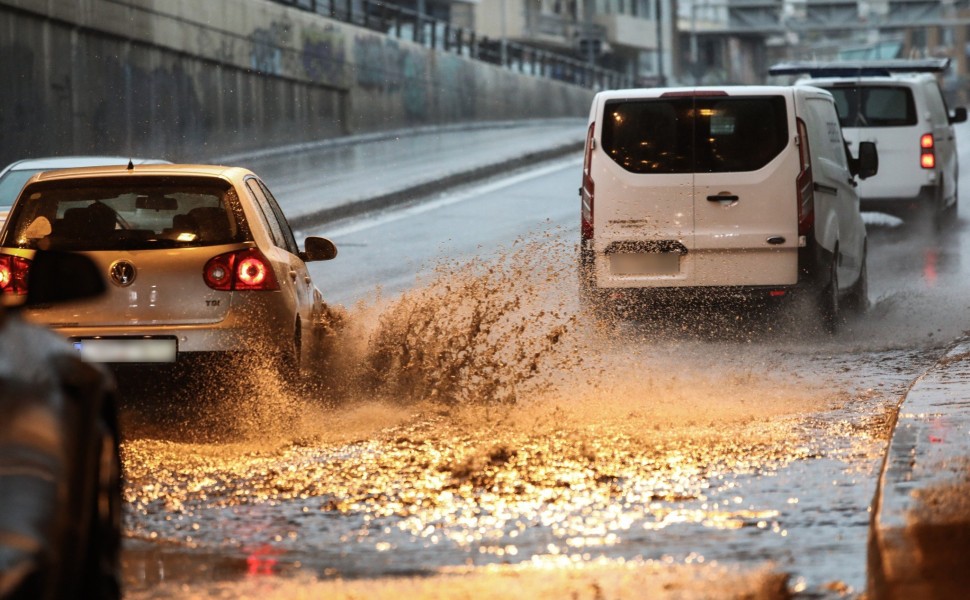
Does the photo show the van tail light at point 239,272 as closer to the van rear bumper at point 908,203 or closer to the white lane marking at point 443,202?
the van rear bumper at point 908,203

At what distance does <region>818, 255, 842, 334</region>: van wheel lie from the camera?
40.0 ft

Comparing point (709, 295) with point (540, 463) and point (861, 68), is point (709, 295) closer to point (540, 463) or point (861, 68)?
point (540, 463)

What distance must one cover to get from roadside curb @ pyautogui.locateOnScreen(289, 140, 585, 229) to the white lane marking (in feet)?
1.29

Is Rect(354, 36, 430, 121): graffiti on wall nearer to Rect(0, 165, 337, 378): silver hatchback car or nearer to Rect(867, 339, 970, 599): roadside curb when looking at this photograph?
Rect(0, 165, 337, 378): silver hatchback car

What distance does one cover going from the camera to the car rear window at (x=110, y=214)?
8.46 meters

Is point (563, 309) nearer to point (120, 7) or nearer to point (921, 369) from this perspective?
point (921, 369)

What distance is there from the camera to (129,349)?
8328 millimetres

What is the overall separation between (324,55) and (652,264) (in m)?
29.1

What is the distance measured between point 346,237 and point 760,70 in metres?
96.4

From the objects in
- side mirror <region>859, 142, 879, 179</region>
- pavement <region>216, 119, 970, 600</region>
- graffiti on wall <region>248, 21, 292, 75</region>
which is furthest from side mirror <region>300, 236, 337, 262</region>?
graffiti on wall <region>248, 21, 292, 75</region>

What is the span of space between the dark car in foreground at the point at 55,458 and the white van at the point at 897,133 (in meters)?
15.8

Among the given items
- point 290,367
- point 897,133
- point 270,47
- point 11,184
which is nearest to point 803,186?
point 290,367

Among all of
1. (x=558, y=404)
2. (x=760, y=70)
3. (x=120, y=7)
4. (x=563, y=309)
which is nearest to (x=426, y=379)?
(x=558, y=404)

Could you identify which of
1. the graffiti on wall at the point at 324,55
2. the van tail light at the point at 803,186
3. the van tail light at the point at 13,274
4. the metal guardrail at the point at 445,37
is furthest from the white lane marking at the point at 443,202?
the van tail light at the point at 13,274
